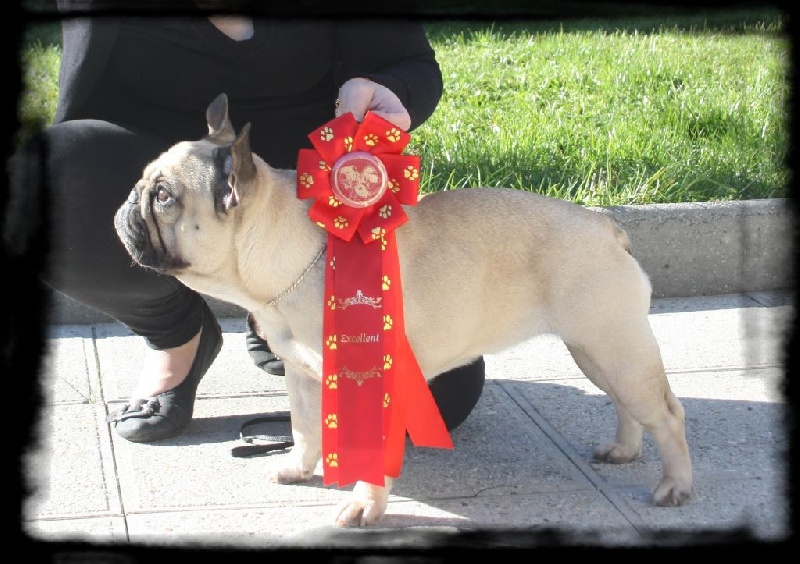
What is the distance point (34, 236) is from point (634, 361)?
216cm

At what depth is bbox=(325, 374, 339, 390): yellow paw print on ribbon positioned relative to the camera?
3414 millimetres

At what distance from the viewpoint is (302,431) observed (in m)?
3.73

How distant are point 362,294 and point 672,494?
3.97 ft

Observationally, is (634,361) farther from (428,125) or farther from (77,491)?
(428,125)

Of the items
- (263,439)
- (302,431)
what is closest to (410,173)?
(302,431)

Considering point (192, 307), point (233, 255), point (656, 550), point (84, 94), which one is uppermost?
point (84, 94)

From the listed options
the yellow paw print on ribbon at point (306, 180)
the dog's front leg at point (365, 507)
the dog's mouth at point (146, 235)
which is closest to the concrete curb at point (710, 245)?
the yellow paw print on ribbon at point (306, 180)

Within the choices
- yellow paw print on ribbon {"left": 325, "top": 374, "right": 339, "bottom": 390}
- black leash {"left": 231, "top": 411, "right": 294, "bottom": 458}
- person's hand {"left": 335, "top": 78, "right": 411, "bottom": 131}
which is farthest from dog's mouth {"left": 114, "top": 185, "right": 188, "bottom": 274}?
black leash {"left": 231, "top": 411, "right": 294, "bottom": 458}

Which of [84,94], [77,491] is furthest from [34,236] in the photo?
[77,491]

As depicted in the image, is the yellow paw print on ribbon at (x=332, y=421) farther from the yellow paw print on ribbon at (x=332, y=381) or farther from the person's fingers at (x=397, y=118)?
the person's fingers at (x=397, y=118)

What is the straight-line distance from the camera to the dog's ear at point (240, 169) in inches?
124

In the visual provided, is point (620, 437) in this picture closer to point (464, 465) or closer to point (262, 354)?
point (464, 465)

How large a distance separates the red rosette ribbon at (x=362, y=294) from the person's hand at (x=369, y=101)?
15cm

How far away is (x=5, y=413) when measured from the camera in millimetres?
3893
